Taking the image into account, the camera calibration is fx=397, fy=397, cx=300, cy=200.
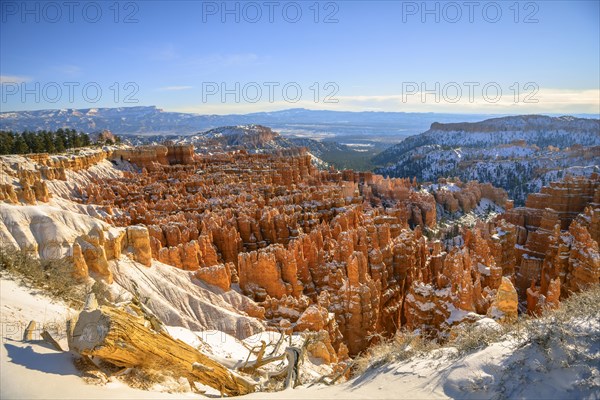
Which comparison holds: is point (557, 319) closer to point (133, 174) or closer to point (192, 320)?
point (192, 320)

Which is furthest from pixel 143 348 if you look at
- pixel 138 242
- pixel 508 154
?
pixel 508 154

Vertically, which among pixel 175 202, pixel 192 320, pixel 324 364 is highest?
pixel 175 202

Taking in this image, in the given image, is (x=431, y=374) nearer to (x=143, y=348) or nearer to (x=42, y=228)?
(x=143, y=348)

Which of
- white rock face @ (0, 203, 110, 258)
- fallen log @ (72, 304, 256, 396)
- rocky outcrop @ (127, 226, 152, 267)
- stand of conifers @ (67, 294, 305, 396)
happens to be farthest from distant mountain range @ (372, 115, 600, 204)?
fallen log @ (72, 304, 256, 396)

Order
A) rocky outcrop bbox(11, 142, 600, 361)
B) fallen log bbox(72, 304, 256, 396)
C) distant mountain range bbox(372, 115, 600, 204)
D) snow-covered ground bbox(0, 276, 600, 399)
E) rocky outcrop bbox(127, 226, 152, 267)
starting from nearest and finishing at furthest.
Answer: snow-covered ground bbox(0, 276, 600, 399), fallen log bbox(72, 304, 256, 396), rocky outcrop bbox(127, 226, 152, 267), rocky outcrop bbox(11, 142, 600, 361), distant mountain range bbox(372, 115, 600, 204)

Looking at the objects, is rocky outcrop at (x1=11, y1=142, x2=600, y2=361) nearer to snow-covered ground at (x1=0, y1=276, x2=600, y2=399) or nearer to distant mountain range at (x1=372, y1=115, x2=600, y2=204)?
snow-covered ground at (x1=0, y1=276, x2=600, y2=399)

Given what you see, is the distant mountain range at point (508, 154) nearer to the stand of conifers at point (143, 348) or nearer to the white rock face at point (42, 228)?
→ the white rock face at point (42, 228)

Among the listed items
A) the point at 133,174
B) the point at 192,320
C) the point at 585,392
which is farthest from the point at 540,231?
the point at 133,174
